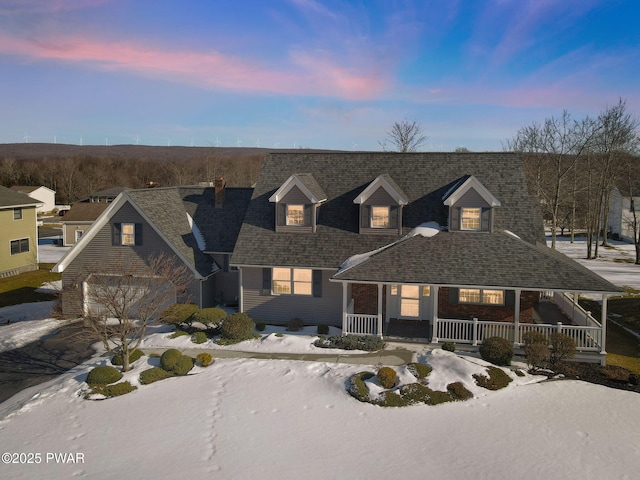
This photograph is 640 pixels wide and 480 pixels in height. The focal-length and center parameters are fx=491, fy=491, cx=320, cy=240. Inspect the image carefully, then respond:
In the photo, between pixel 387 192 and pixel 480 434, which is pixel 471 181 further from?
pixel 480 434

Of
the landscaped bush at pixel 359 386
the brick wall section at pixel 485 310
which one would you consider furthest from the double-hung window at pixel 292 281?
the landscaped bush at pixel 359 386

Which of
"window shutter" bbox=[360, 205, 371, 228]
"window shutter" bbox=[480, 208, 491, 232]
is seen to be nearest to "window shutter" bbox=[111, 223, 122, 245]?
"window shutter" bbox=[360, 205, 371, 228]

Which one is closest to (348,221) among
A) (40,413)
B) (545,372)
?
(545,372)

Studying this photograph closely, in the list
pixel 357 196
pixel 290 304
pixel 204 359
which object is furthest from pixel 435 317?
pixel 204 359

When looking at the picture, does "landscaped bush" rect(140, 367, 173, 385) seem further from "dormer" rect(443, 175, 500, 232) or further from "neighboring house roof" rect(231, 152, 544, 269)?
"dormer" rect(443, 175, 500, 232)

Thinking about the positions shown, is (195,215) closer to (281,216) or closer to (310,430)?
(281,216)
